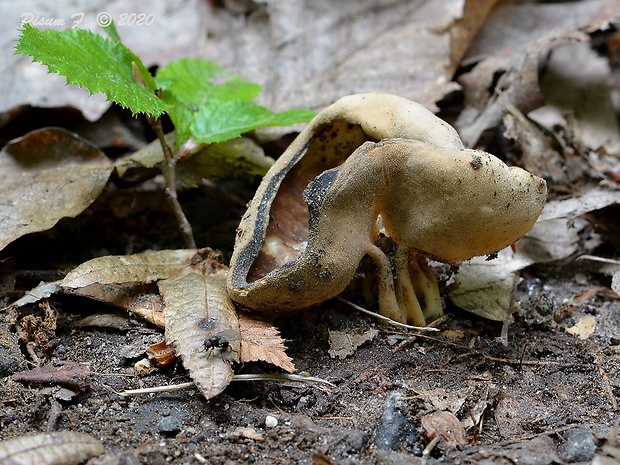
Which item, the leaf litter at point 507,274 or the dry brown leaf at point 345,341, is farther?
the dry brown leaf at point 345,341

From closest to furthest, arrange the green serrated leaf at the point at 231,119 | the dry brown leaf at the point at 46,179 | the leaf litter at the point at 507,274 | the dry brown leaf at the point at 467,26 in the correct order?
the leaf litter at the point at 507,274 < the dry brown leaf at the point at 46,179 < the green serrated leaf at the point at 231,119 < the dry brown leaf at the point at 467,26

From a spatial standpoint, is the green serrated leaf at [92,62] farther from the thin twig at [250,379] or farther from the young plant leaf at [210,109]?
the thin twig at [250,379]

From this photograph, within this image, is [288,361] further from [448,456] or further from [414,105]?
[414,105]

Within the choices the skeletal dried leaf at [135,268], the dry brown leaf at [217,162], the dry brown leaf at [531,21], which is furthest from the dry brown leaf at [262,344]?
the dry brown leaf at [531,21]

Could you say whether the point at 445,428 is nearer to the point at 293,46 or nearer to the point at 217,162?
the point at 217,162

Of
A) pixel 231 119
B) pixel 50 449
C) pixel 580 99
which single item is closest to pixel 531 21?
pixel 580 99

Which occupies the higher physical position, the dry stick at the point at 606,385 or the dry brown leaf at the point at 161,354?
the dry brown leaf at the point at 161,354

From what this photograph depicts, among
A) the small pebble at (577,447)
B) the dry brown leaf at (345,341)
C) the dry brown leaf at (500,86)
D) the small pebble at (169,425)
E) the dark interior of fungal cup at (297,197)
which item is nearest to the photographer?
the small pebble at (577,447)

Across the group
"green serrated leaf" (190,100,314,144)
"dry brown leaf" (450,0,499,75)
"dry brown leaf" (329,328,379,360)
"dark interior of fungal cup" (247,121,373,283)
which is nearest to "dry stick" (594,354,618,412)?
"dry brown leaf" (329,328,379,360)

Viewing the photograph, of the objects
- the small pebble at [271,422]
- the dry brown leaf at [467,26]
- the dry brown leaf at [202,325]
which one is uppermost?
the dry brown leaf at [467,26]
